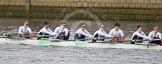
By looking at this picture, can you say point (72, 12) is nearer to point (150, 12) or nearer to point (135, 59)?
point (150, 12)

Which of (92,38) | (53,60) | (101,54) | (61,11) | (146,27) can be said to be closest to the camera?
(53,60)

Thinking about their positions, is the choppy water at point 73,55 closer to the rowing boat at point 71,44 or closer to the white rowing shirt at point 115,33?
the rowing boat at point 71,44

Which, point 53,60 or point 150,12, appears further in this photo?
point 150,12

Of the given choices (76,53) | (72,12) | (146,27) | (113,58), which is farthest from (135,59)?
(72,12)

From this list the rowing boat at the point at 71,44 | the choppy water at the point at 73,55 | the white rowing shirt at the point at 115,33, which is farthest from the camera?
the white rowing shirt at the point at 115,33

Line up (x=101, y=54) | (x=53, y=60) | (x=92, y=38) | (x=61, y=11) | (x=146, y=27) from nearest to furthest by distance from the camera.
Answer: (x=53, y=60) → (x=101, y=54) → (x=92, y=38) → (x=146, y=27) → (x=61, y=11)

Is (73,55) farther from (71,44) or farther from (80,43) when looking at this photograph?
(80,43)

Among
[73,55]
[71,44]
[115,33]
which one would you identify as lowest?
[73,55]

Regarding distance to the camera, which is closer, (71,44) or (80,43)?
(71,44)

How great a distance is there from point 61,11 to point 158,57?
70.9 ft

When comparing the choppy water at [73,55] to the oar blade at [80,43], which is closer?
the choppy water at [73,55]

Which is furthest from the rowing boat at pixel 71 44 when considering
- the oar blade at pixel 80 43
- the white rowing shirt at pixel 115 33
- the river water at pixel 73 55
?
the white rowing shirt at pixel 115 33

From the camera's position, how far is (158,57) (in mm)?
28078

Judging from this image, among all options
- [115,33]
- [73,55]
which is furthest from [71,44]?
[115,33]
